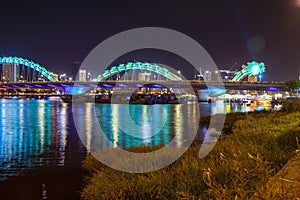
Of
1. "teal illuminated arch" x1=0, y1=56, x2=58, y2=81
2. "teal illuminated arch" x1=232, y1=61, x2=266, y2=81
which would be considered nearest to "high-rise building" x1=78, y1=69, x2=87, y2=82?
"teal illuminated arch" x1=0, y1=56, x2=58, y2=81

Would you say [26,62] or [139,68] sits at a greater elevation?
[26,62]

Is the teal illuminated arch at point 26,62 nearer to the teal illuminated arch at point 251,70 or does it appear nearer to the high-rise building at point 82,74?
the high-rise building at point 82,74

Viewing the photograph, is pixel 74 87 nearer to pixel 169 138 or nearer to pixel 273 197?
pixel 169 138

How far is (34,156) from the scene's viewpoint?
1375 centimetres

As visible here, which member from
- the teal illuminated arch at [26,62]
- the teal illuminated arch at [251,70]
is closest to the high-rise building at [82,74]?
the teal illuminated arch at [26,62]

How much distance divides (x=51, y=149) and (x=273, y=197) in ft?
42.3

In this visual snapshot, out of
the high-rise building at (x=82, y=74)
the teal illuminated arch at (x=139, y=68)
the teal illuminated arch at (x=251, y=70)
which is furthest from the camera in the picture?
Answer: the high-rise building at (x=82, y=74)

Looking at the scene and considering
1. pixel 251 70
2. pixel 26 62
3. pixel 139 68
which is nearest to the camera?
pixel 251 70

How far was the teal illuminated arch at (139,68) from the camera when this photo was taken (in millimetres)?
110863

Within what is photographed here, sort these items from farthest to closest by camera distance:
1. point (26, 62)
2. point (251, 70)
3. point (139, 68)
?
point (26, 62) → point (139, 68) → point (251, 70)

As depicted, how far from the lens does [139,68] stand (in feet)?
394

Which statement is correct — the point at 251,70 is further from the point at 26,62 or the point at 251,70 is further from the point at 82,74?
the point at 26,62

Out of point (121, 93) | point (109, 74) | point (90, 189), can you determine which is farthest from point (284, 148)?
point (109, 74)

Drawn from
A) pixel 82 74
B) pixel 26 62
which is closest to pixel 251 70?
pixel 82 74
